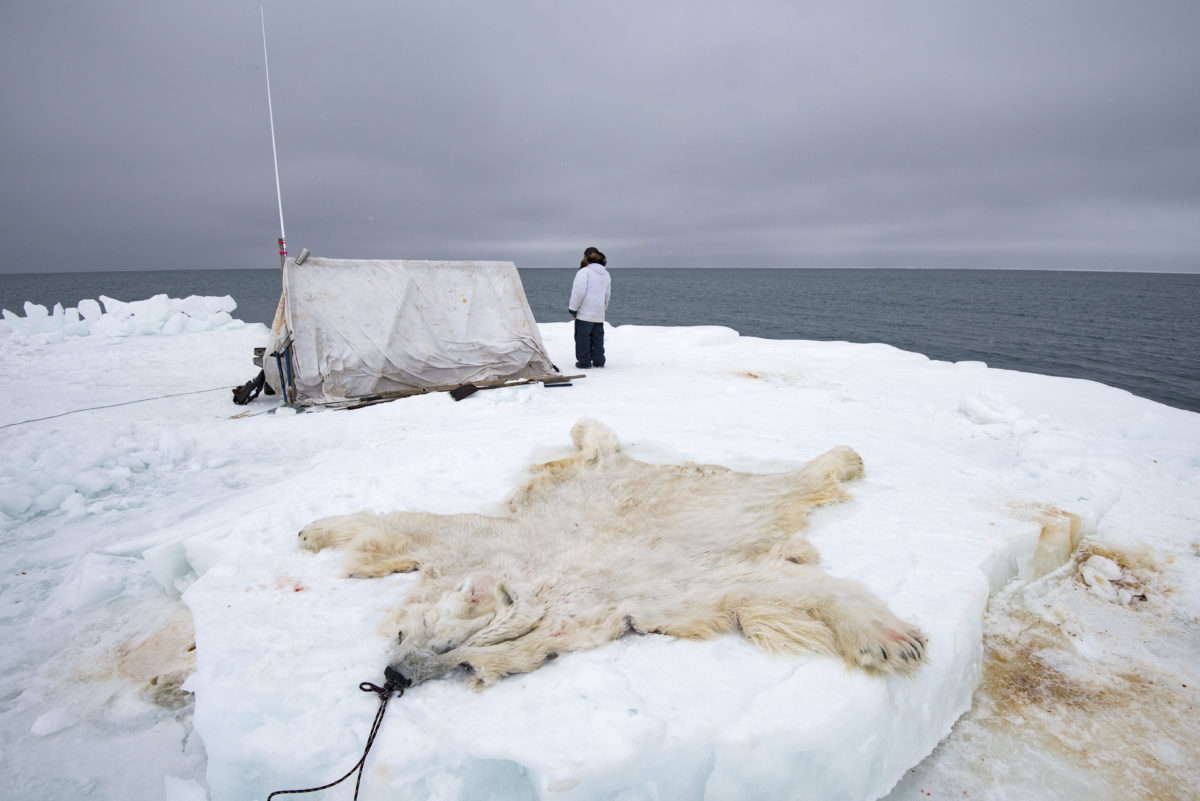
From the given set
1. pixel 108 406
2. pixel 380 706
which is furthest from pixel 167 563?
pixel 108 406

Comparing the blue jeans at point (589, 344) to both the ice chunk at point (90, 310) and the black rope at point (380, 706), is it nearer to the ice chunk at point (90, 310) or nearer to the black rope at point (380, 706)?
the black rope at point (380, 706)

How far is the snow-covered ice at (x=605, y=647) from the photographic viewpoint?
182 cm

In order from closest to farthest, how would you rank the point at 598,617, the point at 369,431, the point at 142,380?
1. the point at 598,617
2. the point at 369,431
3. the point at 142,380

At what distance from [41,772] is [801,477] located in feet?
12.7

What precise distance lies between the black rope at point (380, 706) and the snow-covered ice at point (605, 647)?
0.09 ft

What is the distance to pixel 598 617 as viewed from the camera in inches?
93.1

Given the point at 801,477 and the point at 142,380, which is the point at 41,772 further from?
the point at 142,380

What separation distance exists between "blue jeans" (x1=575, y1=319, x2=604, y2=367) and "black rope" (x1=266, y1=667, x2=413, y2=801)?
6997 millimetres

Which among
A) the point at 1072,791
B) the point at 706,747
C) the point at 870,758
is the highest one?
the point at 706,747

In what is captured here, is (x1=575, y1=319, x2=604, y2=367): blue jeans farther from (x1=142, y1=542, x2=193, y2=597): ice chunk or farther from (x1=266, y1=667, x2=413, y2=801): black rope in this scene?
(x1=266, y1=667, x2=413, y2=801): black rope

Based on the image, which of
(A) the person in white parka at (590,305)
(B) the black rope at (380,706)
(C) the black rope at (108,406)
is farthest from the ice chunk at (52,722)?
(A) the person in white parka at (590,305)

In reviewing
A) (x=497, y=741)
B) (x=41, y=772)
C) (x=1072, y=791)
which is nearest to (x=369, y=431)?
(x=41, y=772)

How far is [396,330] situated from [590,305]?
2.71m

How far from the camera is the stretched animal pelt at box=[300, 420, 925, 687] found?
217 centimetres
